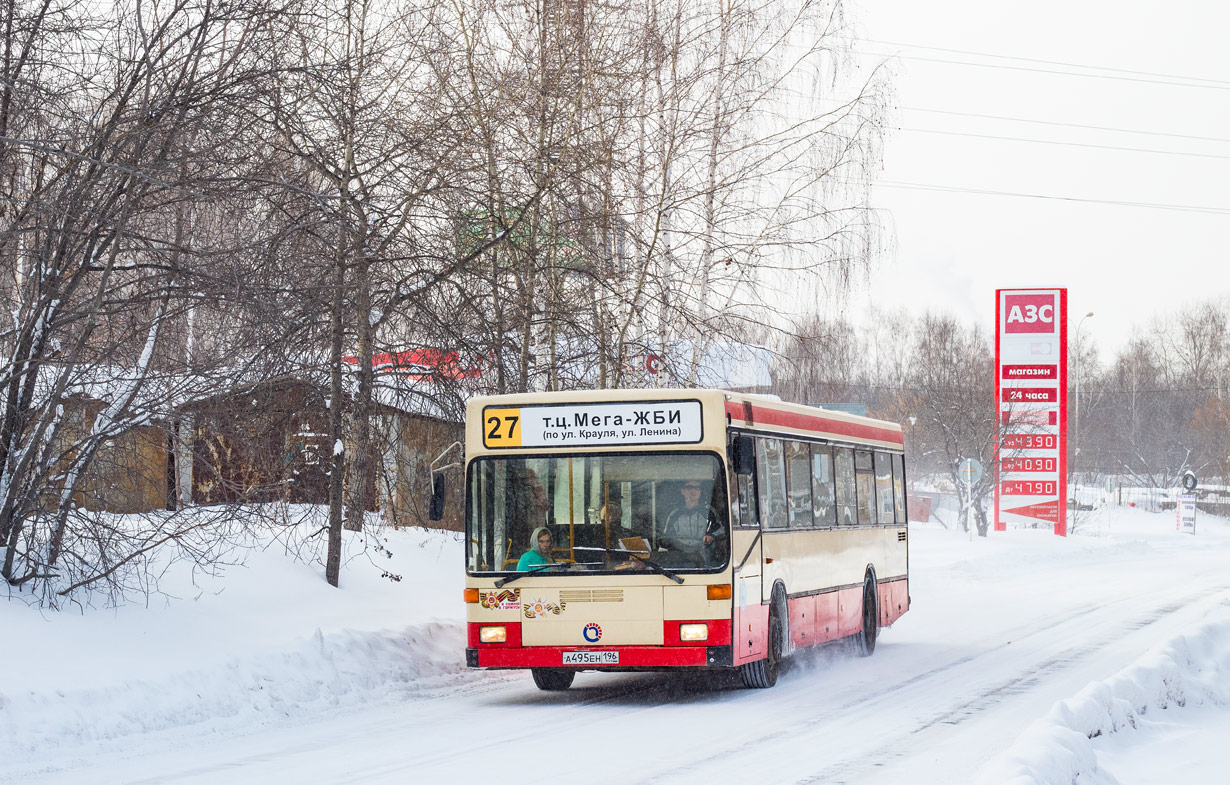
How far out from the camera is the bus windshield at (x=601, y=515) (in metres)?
13.2

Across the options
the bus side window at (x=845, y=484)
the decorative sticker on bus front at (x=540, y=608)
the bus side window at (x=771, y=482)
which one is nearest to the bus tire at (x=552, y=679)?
the decorative sticker on bus front at (x=540, y=608)

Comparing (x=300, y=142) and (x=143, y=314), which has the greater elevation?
(x=300, y=142)

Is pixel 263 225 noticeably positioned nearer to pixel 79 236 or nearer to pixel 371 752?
pixel 79 236

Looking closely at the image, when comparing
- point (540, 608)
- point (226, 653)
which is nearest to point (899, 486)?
point (540, 608)

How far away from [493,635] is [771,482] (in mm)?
3156

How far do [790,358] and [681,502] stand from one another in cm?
810

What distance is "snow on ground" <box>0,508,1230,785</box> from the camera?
9727 millimetres

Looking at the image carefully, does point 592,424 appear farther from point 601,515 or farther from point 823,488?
point 823,488

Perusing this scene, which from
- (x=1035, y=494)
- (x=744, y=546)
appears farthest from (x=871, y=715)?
(x=1035, y=494)

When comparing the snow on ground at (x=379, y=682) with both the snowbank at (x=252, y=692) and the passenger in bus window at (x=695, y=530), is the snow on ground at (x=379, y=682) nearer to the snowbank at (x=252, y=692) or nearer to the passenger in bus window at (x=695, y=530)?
the snowbank at (x=252, y=692)

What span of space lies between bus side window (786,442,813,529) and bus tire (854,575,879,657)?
9.28 feet

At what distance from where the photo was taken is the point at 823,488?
16.3 metres

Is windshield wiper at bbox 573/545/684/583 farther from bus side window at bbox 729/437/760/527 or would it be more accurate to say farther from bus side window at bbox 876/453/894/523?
bus side window at bbox 876/453/894/523

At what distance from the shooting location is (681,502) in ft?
43.3
